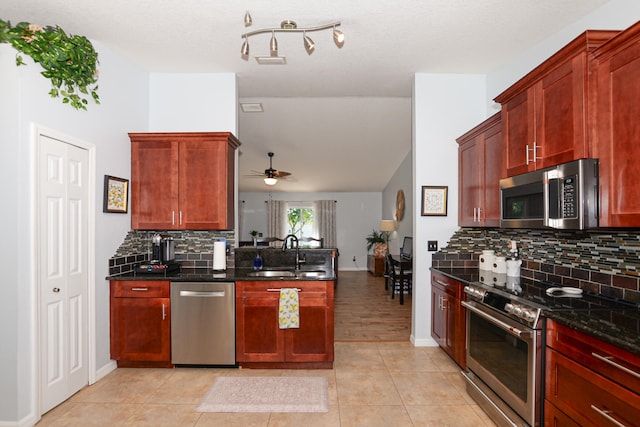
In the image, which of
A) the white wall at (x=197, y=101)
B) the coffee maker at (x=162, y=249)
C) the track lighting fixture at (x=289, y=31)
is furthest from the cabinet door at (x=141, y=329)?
the track lighting fixture at (x=289, y=31)

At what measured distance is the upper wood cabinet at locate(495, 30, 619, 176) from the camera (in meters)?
1.92

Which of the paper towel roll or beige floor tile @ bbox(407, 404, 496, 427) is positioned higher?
the paper towel roll

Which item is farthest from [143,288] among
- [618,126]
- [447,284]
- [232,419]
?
[618,126]

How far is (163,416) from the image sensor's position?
2.44 m

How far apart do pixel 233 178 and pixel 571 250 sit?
2.98 m

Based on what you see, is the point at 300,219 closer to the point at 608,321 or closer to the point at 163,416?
the point at 163,416

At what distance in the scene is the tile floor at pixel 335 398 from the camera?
2.38m

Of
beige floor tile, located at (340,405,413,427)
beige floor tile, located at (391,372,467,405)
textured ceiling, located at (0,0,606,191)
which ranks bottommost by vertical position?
beige floor tile, located at (391,372,467,405)

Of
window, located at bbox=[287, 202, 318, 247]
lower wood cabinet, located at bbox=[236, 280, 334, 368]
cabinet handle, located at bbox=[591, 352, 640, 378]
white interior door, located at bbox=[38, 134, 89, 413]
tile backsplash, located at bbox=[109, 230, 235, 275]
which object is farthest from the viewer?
window, located at bbox=[287, 202, 318, 247]

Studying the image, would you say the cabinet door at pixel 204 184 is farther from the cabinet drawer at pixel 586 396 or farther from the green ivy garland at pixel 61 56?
the cabinet drawer at pixel 586 396

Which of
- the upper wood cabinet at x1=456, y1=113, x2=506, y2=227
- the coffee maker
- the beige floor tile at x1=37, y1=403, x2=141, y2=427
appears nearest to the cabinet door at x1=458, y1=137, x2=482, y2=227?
the upper wood cabinet at x1=456, y1=113, x2=506, y2=227

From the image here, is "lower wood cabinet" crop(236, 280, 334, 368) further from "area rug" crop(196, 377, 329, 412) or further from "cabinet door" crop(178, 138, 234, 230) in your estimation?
"cabinet door" crop(178, 138, 234, 230)

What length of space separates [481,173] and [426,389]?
1.86 meters

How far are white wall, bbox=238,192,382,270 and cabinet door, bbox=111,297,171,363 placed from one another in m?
7.16
